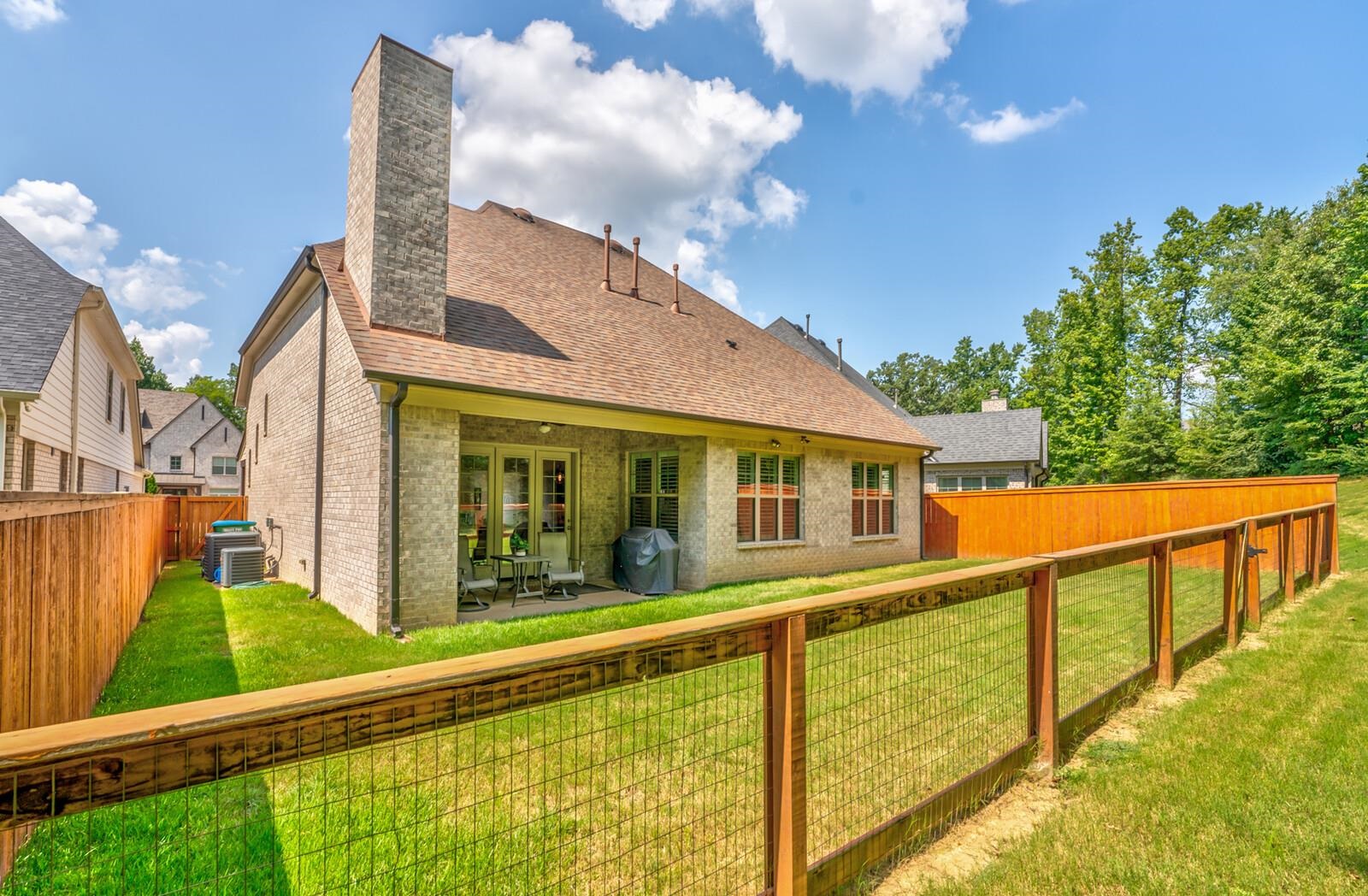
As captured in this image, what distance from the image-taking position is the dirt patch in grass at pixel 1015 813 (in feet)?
8.27

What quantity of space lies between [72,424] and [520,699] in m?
15.0

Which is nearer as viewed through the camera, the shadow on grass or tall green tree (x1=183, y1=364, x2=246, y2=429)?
the shadow on grass

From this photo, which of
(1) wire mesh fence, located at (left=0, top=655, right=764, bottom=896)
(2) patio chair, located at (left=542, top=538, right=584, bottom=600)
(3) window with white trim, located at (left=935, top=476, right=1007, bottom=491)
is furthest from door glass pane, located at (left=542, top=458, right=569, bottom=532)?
(3) window with white trim, located at (left=935, top=476, right=1007, bottom=491)

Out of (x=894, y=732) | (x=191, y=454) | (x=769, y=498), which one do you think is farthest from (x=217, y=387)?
(x=894, y=732)

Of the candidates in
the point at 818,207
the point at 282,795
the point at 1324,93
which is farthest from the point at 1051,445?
the point at 282,795

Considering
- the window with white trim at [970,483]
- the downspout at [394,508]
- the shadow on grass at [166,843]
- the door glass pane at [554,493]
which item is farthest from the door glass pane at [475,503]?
the window with white trim at [970,483]

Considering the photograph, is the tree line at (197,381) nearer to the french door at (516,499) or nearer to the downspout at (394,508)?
the french door at (516,499)

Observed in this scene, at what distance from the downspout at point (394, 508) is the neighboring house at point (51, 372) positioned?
484 cm

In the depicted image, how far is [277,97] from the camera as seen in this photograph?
965 cm

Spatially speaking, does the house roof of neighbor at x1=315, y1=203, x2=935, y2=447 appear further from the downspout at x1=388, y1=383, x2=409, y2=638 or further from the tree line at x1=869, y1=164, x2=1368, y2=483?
the tree line at x1=869, y1=164, x2=1368, y2=483

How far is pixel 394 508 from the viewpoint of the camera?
7199mm

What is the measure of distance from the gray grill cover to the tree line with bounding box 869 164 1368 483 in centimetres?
2292

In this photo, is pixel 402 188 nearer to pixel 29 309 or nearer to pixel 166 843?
pixel 29 309

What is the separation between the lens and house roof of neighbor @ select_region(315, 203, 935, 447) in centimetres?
823
